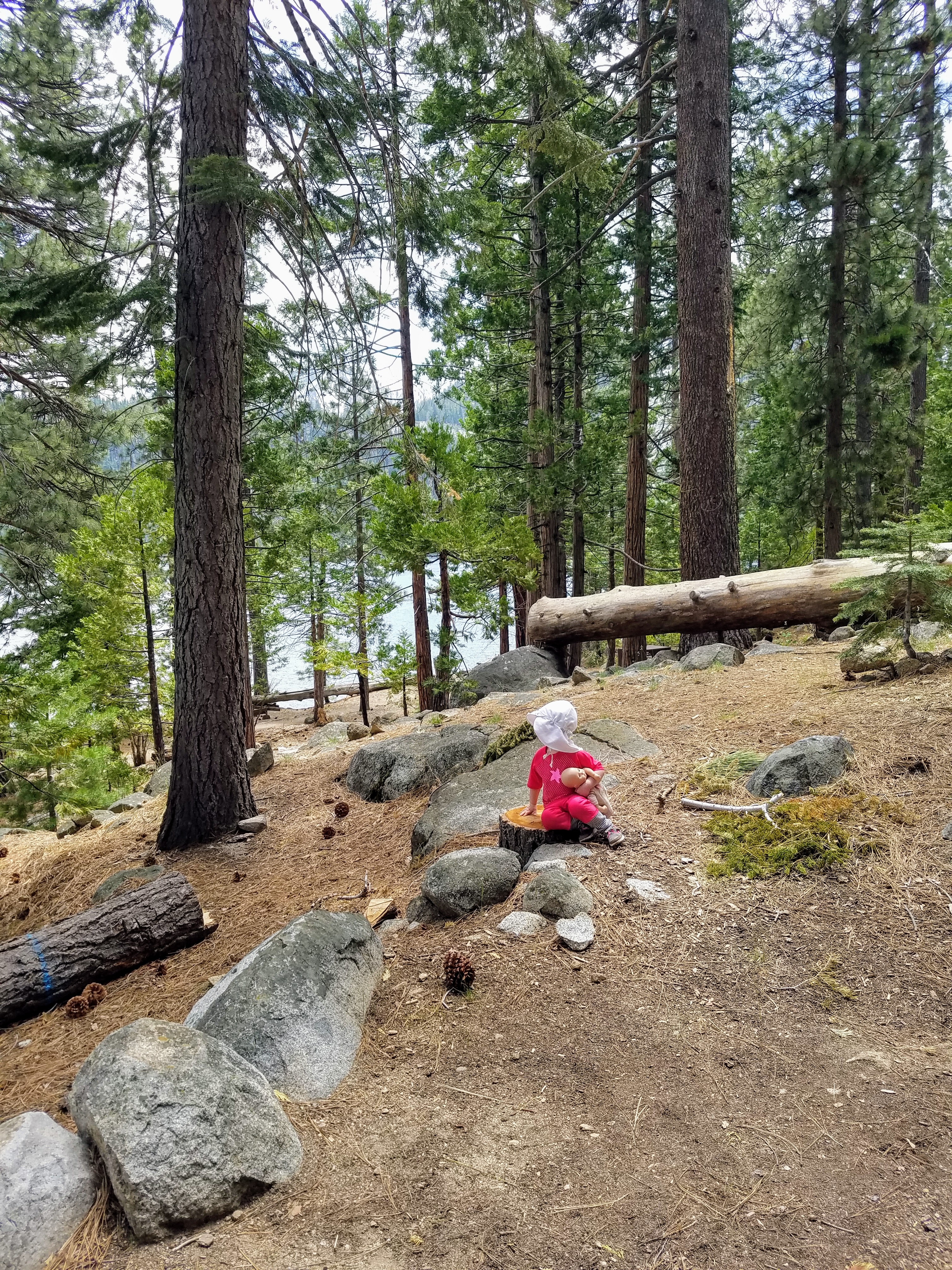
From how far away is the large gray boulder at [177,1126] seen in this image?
222 centimetres

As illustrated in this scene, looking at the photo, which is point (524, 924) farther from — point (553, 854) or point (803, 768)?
point (803, 768)

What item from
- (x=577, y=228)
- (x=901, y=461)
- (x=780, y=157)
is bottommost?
(x=901, y=461)

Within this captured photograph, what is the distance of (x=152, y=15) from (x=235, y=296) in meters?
3.71

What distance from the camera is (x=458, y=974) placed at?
340cm

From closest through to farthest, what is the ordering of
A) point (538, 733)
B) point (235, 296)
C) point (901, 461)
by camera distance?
1. point (538, 733)
2. point (235, 296)
3. point (901, 461)

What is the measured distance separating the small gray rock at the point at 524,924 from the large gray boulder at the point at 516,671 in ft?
21.9

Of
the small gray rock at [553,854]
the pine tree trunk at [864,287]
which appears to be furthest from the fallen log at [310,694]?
the small gray rock at [553,854]

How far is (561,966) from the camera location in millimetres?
3482

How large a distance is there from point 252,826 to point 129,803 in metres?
3.44

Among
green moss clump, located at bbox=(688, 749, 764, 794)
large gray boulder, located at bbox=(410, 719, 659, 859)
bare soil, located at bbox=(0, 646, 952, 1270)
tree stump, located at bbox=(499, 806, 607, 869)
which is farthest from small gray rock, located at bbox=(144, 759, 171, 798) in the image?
green moss clump, located at bbox=(688, 749, 764, 794)

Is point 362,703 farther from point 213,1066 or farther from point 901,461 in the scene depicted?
point 213,1066

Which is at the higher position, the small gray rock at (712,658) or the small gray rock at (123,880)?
the small gray rock at (712,658)

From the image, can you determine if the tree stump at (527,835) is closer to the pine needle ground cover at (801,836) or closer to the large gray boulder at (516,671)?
the pine needle ground cover at (801,836)

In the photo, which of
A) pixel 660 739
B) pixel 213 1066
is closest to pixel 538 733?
pixel 660 739
